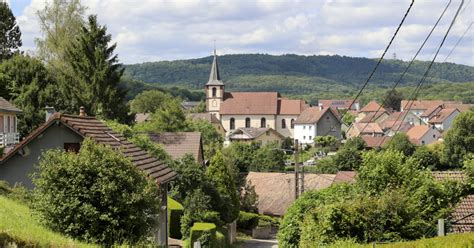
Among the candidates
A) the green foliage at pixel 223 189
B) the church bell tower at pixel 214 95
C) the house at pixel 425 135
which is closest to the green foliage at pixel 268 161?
the green foliage at pixel 223 189

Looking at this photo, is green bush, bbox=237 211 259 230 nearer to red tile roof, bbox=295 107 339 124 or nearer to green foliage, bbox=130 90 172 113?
red tile roof, bbox=295 107 339 124

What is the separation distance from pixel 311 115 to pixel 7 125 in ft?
311

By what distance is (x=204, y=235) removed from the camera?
84.8 ft

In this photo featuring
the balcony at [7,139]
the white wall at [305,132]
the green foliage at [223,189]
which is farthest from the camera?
the white wall at [305,132]

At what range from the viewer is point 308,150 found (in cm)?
10812

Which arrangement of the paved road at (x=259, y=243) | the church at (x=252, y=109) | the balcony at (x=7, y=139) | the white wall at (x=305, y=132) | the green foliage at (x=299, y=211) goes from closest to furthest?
the green foliage at (x=299, y=211) < the balcony at (x=7, y=139) < the paved road at (x=259, y=243) < the white wall at (x=305, y=132) < the church at (x=252, y=109)

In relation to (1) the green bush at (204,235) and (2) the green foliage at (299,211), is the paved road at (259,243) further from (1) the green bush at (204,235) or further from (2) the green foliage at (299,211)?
(2) the green foliage at (299,211)

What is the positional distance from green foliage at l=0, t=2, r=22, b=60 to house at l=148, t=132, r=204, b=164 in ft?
73.4

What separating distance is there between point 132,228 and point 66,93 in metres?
33.7

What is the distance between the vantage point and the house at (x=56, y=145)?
2033 cm

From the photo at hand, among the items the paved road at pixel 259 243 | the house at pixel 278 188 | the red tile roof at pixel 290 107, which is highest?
the red tile roof at pixel 290 107

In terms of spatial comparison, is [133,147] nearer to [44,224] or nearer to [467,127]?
[44,224]

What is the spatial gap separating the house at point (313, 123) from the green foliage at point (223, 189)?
85748mm

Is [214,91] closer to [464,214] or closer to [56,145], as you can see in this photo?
[56,145]
